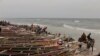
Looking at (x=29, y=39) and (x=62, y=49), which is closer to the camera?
(x=62, y=49)

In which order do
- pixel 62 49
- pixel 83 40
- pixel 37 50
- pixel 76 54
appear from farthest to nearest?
1. pixel 83 40
2. pixel 76 54
3. pixel 62 49
4. pixel 37 50

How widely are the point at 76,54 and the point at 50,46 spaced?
208 centimetres

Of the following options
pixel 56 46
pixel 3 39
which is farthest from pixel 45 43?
pixel 3 39

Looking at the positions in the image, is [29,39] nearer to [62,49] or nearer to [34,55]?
Result: [62,49]

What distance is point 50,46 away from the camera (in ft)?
68.1

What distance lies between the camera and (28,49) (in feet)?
63.2

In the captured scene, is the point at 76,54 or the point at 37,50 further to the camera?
the point at 76,54

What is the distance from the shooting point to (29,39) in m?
23.2

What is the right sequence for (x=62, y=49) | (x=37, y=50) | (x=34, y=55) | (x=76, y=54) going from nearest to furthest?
(x=34, y=55) < (x=37, y=50) < (x=62, y=49) < (x=76, y=54)

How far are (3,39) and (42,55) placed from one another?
468 cm

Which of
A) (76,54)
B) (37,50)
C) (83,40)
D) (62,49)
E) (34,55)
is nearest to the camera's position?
(34,55)

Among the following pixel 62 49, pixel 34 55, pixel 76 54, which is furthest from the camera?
pixel 76 54

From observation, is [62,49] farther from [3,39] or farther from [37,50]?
[3,39]

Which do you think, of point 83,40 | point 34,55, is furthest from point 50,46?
point 83,40
